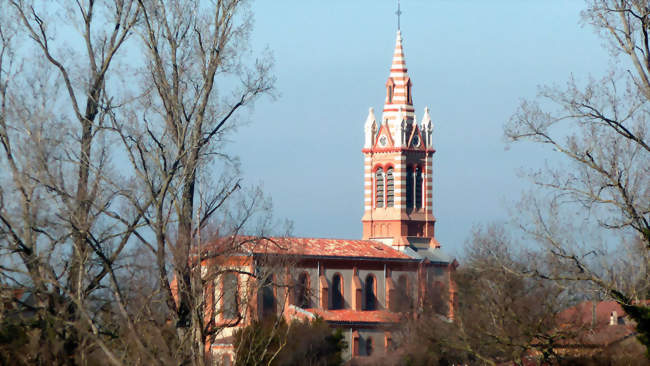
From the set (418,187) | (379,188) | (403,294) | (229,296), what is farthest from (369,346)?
(229,296)

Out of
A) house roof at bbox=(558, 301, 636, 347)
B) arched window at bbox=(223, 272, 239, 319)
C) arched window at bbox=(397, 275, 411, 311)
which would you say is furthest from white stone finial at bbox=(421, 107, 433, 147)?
arched window at bbox=(223, 272, 239, 319)

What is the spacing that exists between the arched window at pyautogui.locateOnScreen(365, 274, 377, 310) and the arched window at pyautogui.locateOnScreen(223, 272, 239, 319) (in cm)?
5665

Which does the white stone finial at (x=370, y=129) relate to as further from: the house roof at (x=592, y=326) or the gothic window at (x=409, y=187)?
the house roof at (x=592, y=326)

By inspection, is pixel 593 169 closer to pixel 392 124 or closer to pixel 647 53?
pixel 647 53

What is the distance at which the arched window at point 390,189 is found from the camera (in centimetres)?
8588

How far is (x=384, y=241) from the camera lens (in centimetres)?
8544

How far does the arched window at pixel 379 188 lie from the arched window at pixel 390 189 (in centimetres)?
40

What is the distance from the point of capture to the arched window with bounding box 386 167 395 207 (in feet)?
282

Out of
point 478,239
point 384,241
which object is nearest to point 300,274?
point 384,241

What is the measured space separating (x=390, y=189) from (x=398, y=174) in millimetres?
1354

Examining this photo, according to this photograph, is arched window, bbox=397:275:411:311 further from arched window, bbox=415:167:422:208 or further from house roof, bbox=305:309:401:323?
arched window, bbox=415:167:422:208

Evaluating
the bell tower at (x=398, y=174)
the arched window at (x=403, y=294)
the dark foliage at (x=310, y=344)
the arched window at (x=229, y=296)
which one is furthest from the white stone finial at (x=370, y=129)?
the arched window at (x=229, y=296)

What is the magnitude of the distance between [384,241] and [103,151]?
6631 centimetres

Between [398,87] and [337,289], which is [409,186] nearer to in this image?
[398,87]
